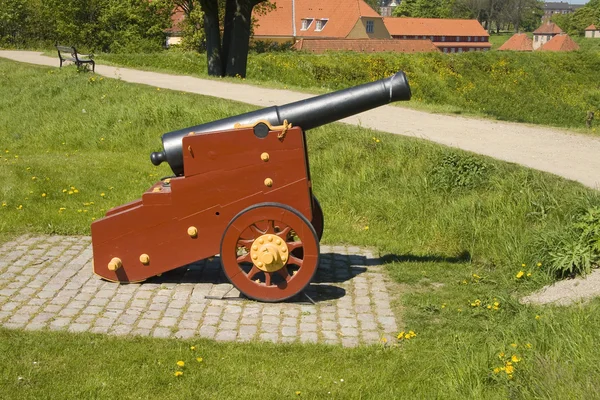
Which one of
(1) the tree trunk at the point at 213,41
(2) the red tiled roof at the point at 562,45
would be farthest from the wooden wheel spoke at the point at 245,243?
(2) the red tiled roof at the point at 562,45

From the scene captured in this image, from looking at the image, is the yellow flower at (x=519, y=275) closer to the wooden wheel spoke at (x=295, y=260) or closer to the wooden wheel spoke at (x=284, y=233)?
the wooden wheel spoke at (x=295, y=260)

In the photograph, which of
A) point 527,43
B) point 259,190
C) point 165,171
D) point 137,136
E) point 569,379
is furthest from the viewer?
point 527,43

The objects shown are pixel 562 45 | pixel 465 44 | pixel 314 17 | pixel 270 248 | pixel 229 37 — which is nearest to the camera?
pixel 270 248

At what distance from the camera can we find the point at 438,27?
307ft

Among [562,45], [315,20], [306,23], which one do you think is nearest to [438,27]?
[306,23]

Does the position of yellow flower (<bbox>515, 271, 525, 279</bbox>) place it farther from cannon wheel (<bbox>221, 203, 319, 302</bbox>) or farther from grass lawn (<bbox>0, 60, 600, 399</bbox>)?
cannon wheel (<bbox>221, 203, 319, 302</bbox>)

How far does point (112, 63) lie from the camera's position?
80.4ft

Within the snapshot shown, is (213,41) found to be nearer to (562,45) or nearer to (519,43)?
(562,45)

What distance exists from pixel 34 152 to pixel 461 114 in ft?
23.9

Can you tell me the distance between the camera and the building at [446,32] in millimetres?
91750

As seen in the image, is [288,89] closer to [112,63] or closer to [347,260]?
[112,63]

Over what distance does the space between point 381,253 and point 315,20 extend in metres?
71.4

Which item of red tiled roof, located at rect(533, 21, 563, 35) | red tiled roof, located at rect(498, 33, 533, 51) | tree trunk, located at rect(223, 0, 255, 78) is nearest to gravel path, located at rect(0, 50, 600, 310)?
tree trunk, located at rect(223, 0, 255, 78)

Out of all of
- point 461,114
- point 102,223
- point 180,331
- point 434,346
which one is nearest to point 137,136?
point 461,114
